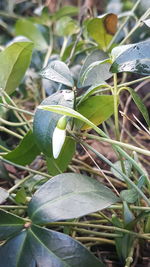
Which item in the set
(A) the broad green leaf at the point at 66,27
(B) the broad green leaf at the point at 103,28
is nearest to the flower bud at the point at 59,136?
(B) the broad green leaf at the point at 103,28

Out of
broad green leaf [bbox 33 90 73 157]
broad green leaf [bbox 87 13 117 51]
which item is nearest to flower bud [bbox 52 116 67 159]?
broad green leaf [bbox 33 90 73 157]

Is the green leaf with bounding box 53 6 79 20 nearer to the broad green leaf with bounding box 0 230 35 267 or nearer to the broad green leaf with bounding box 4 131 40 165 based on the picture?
the broad green leaf with bounding box 4 131 40 165

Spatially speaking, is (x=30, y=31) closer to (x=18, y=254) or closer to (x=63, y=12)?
(x=63, y=12)

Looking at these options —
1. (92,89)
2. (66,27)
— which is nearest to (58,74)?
(92,89)

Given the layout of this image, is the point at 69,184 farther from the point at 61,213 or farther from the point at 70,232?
the point at 70,232

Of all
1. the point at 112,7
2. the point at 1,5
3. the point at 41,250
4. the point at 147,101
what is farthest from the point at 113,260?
the point at 1,5
